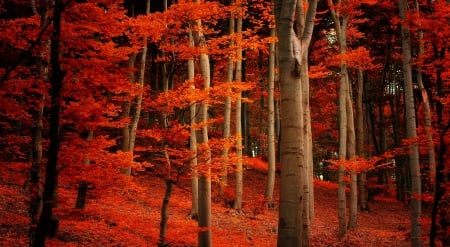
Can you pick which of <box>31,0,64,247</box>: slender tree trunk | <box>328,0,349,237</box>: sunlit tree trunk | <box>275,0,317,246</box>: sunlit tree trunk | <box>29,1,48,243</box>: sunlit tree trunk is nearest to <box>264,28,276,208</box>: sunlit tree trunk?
<box>328,0,349,237</box>: sunlit tree trunk

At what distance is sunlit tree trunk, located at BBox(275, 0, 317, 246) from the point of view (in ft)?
13.9

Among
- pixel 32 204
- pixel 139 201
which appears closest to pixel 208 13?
pixel 32 204

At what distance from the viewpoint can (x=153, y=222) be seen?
12.4 meters

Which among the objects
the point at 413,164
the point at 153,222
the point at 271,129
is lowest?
the point at 153,222

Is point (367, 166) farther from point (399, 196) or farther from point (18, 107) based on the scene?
point (399, 196)

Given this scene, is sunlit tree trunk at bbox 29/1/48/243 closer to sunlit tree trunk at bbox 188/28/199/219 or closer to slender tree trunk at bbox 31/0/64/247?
slender tree trunk at bbox 31/0/64/247

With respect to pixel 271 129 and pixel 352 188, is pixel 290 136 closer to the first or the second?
pixel 352 188

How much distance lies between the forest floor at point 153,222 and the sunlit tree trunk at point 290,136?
21.3 ft

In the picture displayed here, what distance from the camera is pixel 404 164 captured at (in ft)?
83.8

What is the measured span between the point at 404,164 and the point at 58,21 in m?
24.6

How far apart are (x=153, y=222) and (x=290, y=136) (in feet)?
30.1

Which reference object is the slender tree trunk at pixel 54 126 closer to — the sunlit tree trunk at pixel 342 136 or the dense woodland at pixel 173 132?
the dense woodland at pixel 173 132

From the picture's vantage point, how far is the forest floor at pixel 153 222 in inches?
388

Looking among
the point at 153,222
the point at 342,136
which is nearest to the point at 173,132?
the point at 153,222
